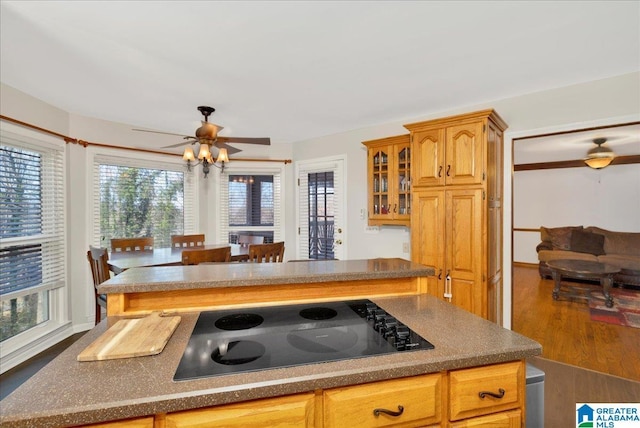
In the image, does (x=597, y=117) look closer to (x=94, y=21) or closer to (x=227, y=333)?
(x=227, y=333)

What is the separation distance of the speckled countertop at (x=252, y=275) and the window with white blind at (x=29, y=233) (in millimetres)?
2181

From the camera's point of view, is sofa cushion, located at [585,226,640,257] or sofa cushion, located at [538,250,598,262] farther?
sofa cushion, located at [538,250,598,262]

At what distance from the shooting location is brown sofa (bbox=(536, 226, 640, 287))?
516cm

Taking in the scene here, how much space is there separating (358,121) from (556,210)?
18.3 ft

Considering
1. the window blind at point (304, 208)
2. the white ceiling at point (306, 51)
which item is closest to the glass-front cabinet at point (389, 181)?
the white ceiling at point (306, 51)

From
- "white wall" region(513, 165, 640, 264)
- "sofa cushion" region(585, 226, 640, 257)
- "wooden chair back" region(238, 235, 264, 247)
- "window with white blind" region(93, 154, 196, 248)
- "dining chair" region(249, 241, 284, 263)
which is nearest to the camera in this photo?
"dining chair" region(249, 241, 284, 263)

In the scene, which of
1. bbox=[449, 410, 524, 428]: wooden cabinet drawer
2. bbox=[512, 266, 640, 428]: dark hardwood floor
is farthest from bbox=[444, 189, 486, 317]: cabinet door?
bbox=[449, 410, 524, 428]: wooden cabinet drawer

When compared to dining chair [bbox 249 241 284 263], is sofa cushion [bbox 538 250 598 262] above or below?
below

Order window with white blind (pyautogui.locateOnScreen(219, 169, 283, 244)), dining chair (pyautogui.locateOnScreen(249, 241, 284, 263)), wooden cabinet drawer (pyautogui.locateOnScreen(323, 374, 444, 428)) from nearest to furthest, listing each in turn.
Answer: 1. wooden cabinet drawer (pyautogui.locateOnScreen(323, 374, 444, 428))
2. dining chair (pyautogui.locateOnScreen(249, 241, 284, 263))
3. window with white blind (pyautogui.locateOnScreen(219, 169, 283, 244))

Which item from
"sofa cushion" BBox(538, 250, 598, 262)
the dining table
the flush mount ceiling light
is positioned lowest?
"sofa cushion" BBox(538, 250, 598, 262)

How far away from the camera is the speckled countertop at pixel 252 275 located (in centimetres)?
135

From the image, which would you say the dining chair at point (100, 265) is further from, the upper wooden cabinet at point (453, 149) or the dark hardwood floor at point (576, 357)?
the dark hardwood floor at point (576, 357)

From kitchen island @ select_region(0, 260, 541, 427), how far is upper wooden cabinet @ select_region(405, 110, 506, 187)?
1.74 metres

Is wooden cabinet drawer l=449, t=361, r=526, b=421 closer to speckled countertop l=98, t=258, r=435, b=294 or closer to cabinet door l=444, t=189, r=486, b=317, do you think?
speckled countertop l=98, t=258, r=435, b=294
